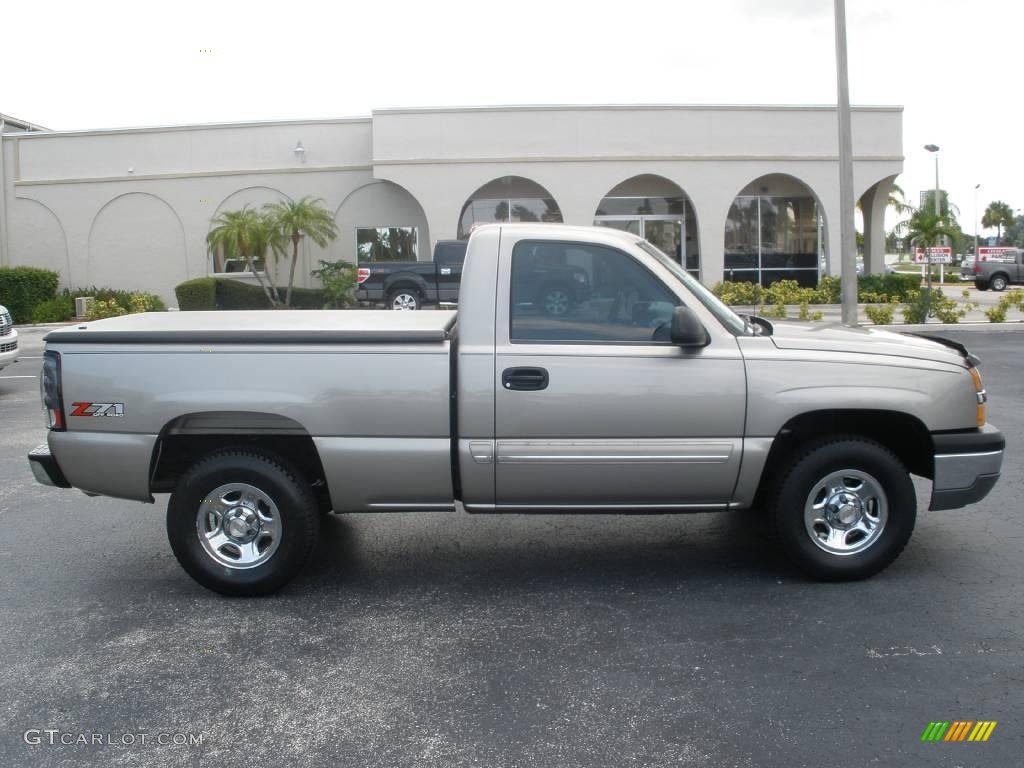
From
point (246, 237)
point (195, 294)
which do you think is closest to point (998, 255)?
point (246, 237)

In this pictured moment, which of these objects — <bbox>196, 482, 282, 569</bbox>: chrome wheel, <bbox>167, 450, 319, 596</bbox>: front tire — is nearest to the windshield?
<bbox>167, 450, 319, 596</bbox>: front tire

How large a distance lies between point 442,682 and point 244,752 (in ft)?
3.00

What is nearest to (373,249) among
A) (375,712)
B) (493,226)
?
(493,226)

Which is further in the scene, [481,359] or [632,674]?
[481,359]

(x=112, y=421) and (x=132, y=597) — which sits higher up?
(x=112, y=421)

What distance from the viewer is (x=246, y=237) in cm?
2681

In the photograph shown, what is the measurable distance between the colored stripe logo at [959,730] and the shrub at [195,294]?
2396cm

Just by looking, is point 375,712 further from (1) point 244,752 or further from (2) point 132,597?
(2) point 132,597

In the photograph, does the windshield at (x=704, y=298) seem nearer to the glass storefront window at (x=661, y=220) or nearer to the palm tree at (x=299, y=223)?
the palm tree at (x=299, y=223)

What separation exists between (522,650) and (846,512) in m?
2.02

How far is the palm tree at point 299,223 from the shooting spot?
88.3 feet

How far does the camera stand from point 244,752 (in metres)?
3.72

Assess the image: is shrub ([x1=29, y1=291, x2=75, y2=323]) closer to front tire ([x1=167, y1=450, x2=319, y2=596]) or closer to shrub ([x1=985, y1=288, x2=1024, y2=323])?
shrub ([x1=985, y1=288, x2=1024, y2=323])

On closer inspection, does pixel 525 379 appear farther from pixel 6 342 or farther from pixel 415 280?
pixel 415 280
